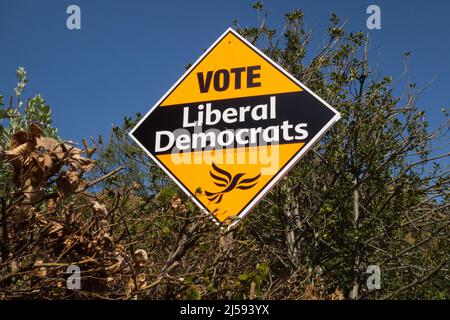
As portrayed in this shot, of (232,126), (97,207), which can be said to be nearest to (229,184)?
(232,126)

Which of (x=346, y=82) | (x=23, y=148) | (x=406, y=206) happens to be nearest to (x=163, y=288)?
(x=23, y=148)

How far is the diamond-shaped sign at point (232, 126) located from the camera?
416 cm

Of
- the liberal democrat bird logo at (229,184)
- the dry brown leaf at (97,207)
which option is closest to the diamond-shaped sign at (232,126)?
the liberal democrat bird logo at (229,184)

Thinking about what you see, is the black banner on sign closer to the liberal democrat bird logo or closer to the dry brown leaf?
the liberal democrat bird logo

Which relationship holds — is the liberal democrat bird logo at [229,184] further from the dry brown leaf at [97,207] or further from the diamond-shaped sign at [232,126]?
the dry brown leaf at [97,207]

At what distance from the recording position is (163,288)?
8.77 feet

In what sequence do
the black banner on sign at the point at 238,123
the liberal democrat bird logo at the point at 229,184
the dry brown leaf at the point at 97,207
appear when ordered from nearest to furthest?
the dry brown leaf at the point at 97,207, the liberal democrat bird logo at the point at 229,184, the black banner on sign at the point at 238,123

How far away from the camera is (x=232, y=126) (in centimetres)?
445

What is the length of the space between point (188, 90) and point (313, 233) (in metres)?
5.10

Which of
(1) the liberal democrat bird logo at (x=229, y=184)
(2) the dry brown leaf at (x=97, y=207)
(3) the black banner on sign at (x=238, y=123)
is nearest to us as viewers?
(2) the dry brown leaf at (x=97, y=207)

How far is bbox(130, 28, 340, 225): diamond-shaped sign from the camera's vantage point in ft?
13.6

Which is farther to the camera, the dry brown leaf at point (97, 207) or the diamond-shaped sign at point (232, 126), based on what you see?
the diamond-shaped sign at point (232, 126)

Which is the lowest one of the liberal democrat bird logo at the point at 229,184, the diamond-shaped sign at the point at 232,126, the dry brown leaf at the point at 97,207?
the dry brown leaf at the point at 97,207
